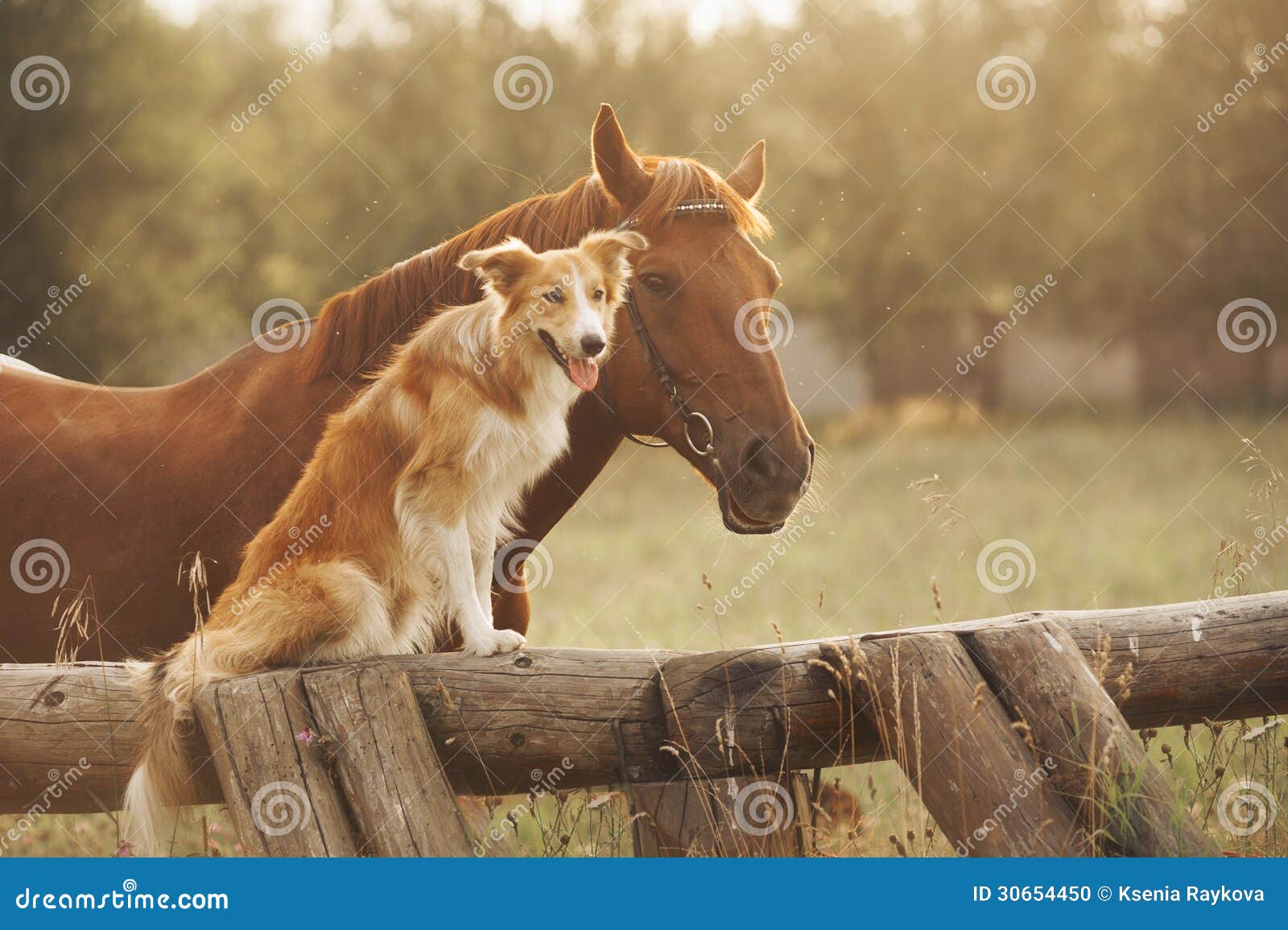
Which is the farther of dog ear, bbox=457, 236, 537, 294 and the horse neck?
the horse neck

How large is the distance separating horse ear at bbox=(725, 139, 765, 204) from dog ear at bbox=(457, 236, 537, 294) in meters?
1.38

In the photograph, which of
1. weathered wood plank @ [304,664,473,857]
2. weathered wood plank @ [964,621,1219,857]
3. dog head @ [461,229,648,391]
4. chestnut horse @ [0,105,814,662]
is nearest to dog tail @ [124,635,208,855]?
weathered wood plank @ [304,664,473,857]

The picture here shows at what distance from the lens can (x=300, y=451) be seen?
4570mm

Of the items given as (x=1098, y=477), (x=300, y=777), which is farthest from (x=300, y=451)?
(x=1098, y=477)

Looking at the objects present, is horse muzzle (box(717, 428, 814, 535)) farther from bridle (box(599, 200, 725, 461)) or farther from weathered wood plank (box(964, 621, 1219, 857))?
weathered wood plank (box(964, 621, 1219, 857))

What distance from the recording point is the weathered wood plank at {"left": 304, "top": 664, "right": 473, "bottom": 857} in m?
3.50

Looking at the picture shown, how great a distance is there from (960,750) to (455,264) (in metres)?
2.49

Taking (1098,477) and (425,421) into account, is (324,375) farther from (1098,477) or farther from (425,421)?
(1098,477)

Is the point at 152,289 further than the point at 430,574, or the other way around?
the point at 152,289

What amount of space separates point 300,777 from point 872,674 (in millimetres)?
1707

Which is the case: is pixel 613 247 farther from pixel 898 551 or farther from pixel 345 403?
pixel 898 551

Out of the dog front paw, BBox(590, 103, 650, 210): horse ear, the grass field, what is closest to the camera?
the dog front paw

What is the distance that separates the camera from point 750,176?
495 centimetres

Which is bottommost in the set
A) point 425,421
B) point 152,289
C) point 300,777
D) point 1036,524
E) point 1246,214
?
point 300,777
